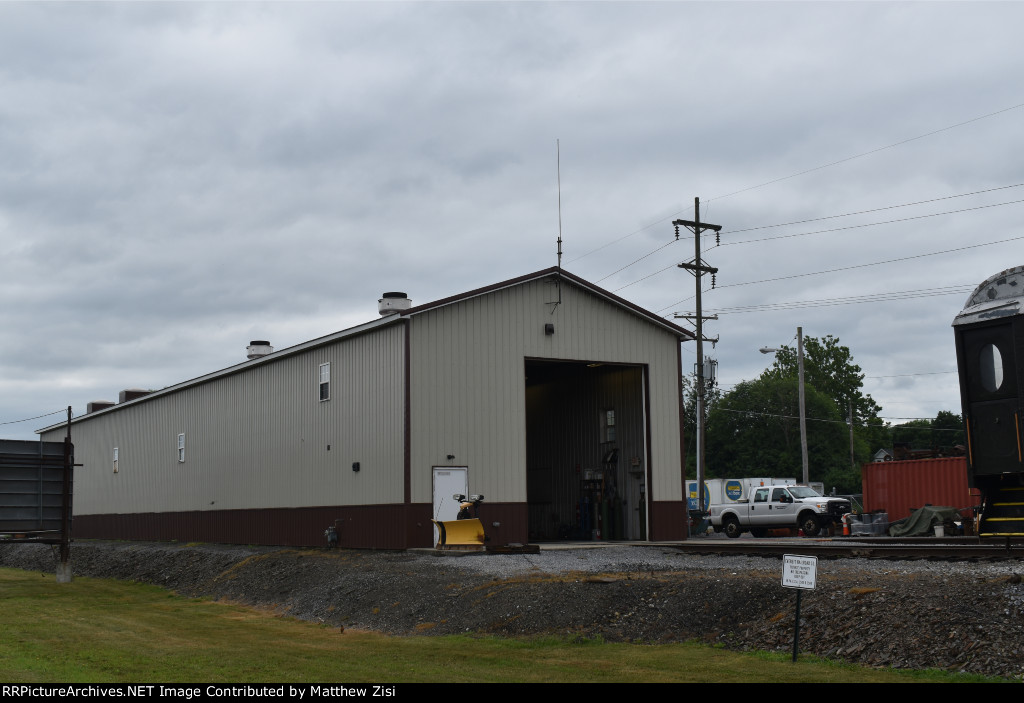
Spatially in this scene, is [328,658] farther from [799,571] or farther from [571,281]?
[571,281]

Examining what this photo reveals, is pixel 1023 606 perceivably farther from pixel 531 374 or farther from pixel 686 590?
pixel 531 374

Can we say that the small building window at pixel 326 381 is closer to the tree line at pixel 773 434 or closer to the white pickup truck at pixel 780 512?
the white pickup truck at pixel 780 512

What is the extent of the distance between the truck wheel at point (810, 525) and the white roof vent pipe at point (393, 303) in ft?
55.6

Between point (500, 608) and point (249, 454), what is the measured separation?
63.6ft

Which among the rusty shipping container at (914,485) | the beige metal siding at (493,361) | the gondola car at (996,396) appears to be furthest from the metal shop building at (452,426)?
the gondola car at (996,396)

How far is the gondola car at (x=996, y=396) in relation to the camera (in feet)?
49.1

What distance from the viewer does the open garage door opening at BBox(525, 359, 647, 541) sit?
99.4 ft

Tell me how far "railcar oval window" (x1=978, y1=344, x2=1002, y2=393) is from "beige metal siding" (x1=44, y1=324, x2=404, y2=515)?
1401 cm

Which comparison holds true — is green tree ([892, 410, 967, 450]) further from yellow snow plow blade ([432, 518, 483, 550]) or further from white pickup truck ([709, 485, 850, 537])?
yellow snow plow blade ([432, 518, 483, 550])

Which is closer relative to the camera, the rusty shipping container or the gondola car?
the gondola car

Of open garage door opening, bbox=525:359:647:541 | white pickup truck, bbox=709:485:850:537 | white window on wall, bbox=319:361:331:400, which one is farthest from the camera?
white pickup truck, bbox=709:485:850:537

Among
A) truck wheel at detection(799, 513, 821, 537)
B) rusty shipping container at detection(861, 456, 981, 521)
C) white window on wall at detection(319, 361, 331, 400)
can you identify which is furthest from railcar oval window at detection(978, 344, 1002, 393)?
truck wheel at detection(799, 513, 821, 537)
